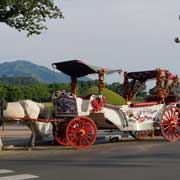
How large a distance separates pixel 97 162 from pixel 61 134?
208 inches

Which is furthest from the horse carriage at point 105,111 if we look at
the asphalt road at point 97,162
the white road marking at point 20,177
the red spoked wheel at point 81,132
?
the white road marking at point 20,177

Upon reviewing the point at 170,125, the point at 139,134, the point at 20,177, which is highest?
the point at 170,125

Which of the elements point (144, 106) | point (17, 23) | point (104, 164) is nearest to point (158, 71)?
point (144, 106)

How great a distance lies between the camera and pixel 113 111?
65.2 ft

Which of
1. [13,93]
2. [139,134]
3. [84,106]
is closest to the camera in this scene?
[84,106]

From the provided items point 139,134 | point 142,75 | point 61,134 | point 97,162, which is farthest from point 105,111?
point 97,162

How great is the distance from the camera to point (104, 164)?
559 inches

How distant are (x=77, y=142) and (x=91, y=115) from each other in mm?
1177

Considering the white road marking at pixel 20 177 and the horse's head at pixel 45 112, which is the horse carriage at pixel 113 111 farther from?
the white road marking at pixel 20 177

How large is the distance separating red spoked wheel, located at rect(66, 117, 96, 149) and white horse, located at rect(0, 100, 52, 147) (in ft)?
3.11

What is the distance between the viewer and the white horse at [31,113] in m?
18.5

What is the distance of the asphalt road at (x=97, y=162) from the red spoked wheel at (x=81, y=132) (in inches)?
11.4

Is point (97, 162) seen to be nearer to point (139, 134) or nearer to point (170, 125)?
point (170, 125)

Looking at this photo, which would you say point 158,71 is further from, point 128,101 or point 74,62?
point 74,62
